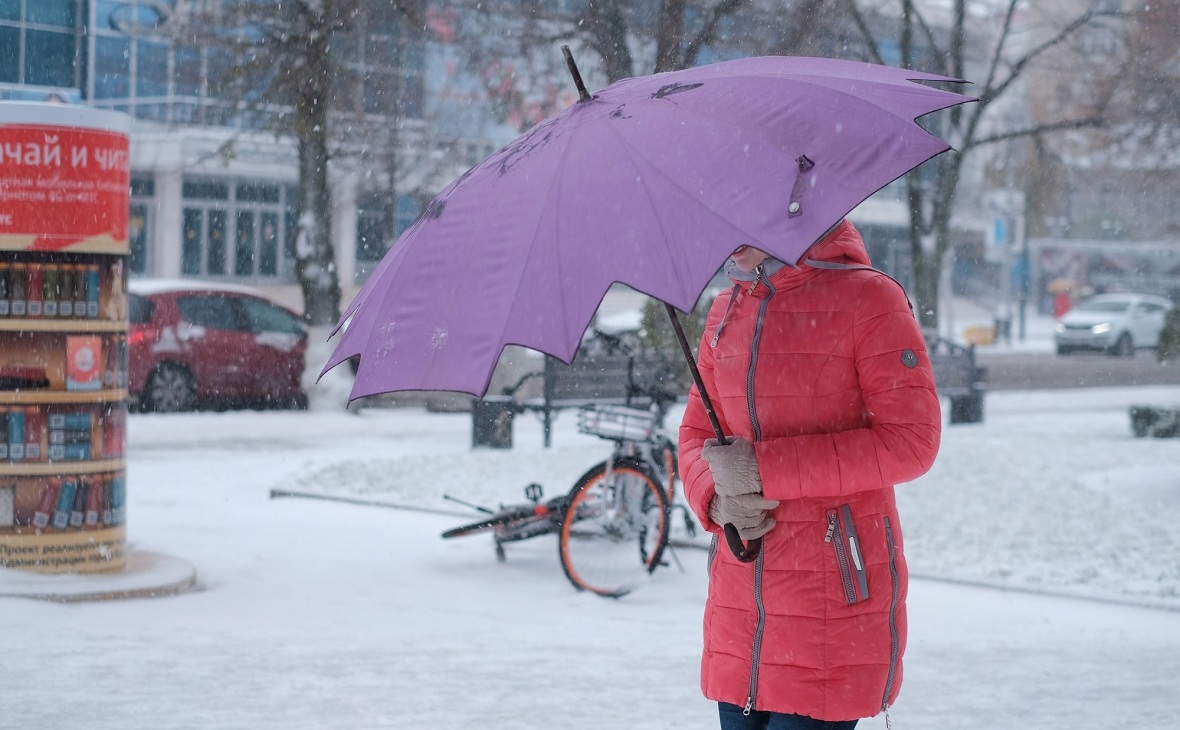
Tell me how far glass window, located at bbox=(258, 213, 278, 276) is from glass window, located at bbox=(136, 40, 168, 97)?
6.01 m

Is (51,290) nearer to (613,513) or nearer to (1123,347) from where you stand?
(613,513)

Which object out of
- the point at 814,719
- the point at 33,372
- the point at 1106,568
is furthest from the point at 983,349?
the point at 814,719

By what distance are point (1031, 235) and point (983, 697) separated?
6139 centimetres

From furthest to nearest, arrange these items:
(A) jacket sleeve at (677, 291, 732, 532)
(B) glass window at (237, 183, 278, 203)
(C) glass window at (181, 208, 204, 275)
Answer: (B) glass window at (237, 183, 278, 203), (C) glass window at (181, 208, 204, 275), (A) jacket sleeve at (677, 291, 732, 532)

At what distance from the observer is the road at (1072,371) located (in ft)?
89.5

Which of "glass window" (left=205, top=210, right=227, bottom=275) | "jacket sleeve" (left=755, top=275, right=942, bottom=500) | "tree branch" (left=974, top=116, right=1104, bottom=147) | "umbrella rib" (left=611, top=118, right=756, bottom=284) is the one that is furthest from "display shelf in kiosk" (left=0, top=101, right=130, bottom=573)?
"glass window" (left=205, top=210, right=227, bottom=275)

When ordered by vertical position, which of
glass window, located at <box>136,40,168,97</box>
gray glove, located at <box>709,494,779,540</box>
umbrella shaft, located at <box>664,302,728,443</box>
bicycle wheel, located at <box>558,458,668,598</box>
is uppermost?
glass window, located at <box>136,40,168,97</box>

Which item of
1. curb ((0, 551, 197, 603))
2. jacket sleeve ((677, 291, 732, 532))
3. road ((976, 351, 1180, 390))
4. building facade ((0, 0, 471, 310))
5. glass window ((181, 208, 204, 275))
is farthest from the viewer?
glass window ((181, 208, 204, 275))

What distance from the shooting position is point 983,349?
4056 cm

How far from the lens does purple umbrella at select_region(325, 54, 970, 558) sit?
2.83m

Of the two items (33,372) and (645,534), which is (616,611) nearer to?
(645,534)

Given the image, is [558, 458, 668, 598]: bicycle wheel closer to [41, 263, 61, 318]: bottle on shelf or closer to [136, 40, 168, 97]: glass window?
[41, 263, 61, 318]: bottle on shelf

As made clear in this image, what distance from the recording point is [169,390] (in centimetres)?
1861

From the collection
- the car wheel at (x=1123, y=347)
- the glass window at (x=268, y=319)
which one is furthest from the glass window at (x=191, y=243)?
the car wheel at (x=1123, y=347)
